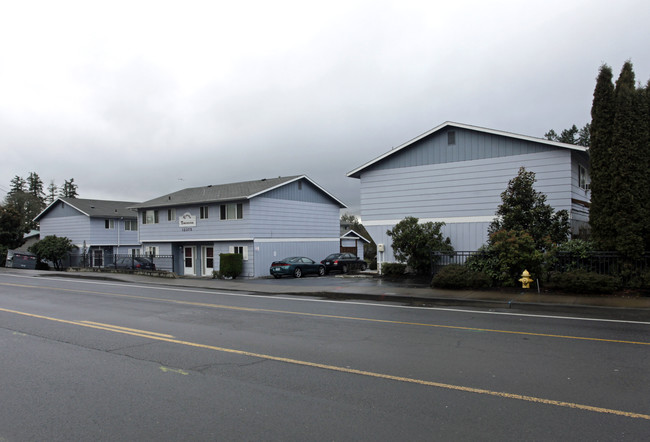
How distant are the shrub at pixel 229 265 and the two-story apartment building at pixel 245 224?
968 mm

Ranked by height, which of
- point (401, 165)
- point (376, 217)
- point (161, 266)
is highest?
point (401, 165)

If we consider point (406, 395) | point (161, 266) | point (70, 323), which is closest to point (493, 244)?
point (406, 395)

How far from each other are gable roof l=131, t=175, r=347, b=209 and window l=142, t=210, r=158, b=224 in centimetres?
66

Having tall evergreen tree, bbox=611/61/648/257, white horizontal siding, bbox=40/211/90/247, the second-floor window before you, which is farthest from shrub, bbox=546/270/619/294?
the second-floor window

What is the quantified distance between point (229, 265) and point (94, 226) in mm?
20191

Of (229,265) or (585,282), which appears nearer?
(585,282)

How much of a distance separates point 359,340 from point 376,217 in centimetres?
1411

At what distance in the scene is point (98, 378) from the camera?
5.86 metres

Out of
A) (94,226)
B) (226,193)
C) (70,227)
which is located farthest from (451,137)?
(70,227)

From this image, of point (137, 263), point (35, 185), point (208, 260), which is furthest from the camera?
point (35, 185)

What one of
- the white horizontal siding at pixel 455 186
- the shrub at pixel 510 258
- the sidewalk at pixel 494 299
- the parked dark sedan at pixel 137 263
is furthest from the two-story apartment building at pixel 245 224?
the shrub at pixel 510 258

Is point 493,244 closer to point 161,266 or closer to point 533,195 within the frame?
point 533,195

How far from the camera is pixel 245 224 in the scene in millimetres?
28453

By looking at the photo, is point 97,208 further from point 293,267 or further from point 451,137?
point 451,137
